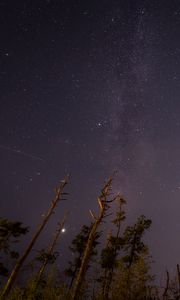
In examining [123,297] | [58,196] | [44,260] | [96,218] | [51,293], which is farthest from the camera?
[44,260]

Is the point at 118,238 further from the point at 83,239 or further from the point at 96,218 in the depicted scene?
the point at 96,218

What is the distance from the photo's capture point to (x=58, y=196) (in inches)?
963

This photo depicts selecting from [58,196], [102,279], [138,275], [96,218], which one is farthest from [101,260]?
[96,218]

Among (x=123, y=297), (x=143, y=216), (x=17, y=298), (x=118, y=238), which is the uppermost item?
(x=143, y=216)

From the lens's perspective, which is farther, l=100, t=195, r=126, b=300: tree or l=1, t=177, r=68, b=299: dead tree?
l=100, t=195, r=126, b=300: tree

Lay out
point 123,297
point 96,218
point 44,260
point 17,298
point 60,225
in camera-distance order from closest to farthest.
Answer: point 17,298 < point 96,218 < point 123,297 < point 44,260 < point 60,225

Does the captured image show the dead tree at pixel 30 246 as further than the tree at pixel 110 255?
No

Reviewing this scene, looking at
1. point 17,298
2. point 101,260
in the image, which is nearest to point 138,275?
point 101,260

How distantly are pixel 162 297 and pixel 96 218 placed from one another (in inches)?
822

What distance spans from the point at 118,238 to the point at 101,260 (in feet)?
10.1

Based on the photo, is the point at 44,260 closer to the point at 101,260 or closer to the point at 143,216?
the point at 101,260

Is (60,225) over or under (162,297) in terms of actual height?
over

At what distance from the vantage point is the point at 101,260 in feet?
107

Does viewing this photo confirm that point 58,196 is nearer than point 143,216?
Yes
